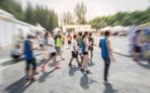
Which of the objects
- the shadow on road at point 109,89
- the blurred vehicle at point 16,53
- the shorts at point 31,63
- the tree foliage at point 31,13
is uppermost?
the tree foliage at point 31,13

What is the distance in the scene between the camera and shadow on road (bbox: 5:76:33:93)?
7.53 metres

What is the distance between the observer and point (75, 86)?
799 centimetres

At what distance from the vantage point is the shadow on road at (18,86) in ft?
24.7

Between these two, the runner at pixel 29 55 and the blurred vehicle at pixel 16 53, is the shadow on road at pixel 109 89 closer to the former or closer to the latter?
the runner at pixel 29 55

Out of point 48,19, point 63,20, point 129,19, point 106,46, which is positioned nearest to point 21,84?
point 106,46

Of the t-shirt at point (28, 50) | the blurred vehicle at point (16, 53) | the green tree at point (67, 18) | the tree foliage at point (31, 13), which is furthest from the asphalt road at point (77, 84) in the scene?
the green tree at point (67, 18)

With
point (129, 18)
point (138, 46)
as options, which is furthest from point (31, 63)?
point (129, 18)

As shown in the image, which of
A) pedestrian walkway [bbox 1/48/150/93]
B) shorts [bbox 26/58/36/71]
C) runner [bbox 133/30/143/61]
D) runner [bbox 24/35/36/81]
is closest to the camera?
pedestrian walkway [bbox 1/48/150/93]

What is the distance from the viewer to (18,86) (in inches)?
320

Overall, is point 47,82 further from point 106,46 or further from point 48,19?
point 48,19

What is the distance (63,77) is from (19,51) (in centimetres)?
776

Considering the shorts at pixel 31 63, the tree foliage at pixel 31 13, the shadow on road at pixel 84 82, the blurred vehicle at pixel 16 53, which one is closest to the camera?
the shadow on road at pixel 84 82

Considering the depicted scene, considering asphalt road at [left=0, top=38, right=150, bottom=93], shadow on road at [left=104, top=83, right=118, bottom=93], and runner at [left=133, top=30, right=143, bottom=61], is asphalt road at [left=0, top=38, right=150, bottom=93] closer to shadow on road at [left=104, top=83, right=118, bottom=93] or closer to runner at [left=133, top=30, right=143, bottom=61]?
shadow on road at [left=104, top=83, right=118, bottom=93]

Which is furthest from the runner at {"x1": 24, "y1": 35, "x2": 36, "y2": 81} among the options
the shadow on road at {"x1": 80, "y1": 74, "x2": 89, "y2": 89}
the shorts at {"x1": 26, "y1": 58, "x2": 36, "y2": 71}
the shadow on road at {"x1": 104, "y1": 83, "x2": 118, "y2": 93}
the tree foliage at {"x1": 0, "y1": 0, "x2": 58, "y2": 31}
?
the tree foliage at {"x1": 0, "y1": 0, "x2": 58, "y2": 31}
